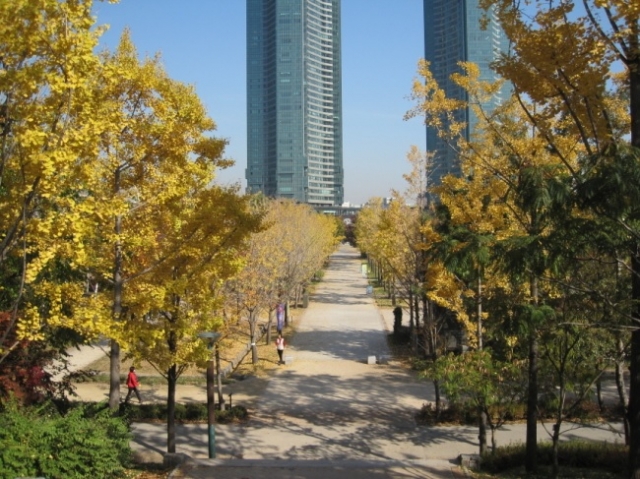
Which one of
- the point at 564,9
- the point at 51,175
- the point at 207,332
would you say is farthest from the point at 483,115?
the point at 51,175

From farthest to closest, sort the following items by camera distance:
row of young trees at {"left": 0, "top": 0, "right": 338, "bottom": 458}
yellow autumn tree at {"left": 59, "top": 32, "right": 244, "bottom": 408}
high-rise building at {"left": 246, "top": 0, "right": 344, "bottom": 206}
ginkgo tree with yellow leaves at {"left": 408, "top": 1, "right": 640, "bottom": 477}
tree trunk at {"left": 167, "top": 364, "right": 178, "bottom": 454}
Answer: high-rise building at {"left": 246, "top": 0, "right": 344, "bottom": 206}, tree trunk at {"left": 167, "top": 364, "right": 178, "bottom": 454}, yellow autumn tree at {"left": 59, "top": 32, "right": 244, "bottom": 408}, row of young trees at {"left": 0, "top": 0, "right": 338, "bottom": 458}, ginkgo tree with yellow leaves at {"left": 408, "top": 1, "right": 640, "bottom": 477}

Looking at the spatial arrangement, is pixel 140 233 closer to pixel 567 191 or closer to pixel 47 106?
pixel 47 106

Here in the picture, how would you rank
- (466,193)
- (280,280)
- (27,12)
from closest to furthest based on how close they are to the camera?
(27,12) < (466,193) < (280,280)

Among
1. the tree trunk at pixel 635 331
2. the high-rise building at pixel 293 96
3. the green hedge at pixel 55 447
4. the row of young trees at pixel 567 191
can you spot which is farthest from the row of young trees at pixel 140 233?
the high-rise building at pixel 293 96

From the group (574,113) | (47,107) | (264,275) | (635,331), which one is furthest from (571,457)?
(264,275)

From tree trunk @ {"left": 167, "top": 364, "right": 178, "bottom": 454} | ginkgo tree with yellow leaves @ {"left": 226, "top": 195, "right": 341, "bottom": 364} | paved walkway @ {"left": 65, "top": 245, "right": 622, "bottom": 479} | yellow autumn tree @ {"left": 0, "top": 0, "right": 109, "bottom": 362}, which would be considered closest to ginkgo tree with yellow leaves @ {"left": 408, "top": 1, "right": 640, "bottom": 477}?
yellow autumn tree @ {"left": 0, "top": 0, "right": 109, "bottom": 362}

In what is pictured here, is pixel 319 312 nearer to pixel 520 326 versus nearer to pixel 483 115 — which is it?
pixel 483 115

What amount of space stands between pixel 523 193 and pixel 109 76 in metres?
4.36

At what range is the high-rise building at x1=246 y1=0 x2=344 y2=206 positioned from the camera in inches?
5246

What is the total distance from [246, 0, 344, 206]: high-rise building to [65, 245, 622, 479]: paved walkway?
376 feet

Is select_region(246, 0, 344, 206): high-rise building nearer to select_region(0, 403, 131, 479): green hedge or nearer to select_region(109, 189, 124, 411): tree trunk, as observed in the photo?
select_region(109, 189, 124, 411): tree trunk

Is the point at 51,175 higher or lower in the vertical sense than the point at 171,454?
higher

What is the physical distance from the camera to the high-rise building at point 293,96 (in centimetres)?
13325

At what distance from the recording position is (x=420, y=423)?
47.7 ft
